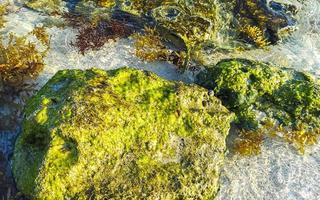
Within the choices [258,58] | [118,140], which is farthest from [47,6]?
[118,140]

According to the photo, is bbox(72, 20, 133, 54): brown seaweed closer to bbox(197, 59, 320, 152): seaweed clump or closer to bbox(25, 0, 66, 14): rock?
bbox(25, 0, 66, 14): rock

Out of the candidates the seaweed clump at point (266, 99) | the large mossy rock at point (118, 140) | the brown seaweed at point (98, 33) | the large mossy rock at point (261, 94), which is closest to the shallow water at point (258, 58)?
the brown seaweed at point (98, 33)

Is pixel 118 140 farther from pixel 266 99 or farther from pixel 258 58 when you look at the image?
pixel 258 58

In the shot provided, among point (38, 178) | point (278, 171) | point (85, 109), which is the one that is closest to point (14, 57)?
point (85, 109)

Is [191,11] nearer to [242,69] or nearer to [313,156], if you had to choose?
[242,69]

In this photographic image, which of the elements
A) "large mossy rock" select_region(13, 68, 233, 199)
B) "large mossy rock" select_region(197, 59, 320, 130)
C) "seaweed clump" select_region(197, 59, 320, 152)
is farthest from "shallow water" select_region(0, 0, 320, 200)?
"large mossy rock" select_region(13, 68, 233, 199)

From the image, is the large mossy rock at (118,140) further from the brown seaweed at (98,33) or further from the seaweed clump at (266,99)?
the brown seaweed at (98,33)

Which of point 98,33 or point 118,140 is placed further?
point 98,33
